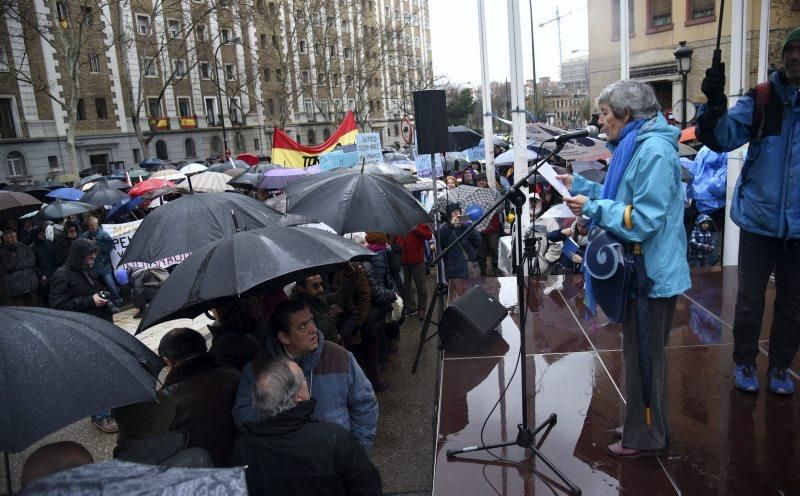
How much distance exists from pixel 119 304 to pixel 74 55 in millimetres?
18571

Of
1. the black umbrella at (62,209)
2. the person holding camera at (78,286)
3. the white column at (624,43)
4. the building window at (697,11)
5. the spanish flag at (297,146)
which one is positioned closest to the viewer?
the person holding camera at (78,286)

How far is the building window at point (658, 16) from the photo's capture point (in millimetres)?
20250

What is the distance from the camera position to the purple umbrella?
38.6 feet

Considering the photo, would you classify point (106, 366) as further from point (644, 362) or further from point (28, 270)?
point (28, 270)

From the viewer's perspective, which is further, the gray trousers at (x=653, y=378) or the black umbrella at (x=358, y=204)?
the black umbrella at (x=358, y=204)

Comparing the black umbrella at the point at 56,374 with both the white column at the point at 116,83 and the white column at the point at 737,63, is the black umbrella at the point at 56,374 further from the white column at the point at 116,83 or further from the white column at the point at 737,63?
the white column at the point at 116,83

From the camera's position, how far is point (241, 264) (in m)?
3.00

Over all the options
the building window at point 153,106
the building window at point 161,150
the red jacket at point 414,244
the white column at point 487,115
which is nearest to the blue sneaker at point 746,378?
the red jacket at point 414,244

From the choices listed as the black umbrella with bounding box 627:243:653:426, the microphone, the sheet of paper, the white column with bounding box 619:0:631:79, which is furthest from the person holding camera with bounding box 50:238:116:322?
the white column with bounding box 619:0:631:79

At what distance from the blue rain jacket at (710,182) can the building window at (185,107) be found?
47511mm

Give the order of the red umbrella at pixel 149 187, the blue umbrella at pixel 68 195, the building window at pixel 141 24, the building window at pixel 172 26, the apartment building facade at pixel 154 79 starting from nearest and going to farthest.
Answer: the red umbrella at pixel 149 187
the blue umbrella at pixel 68 195
the apartment building facade at pixel 154 79
the building window at pixel 172 26
the building window at pixel 141 24

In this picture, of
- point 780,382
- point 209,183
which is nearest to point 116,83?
point 209,183

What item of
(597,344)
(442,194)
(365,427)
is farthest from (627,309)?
(442,194)

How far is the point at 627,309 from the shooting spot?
9.77ft
